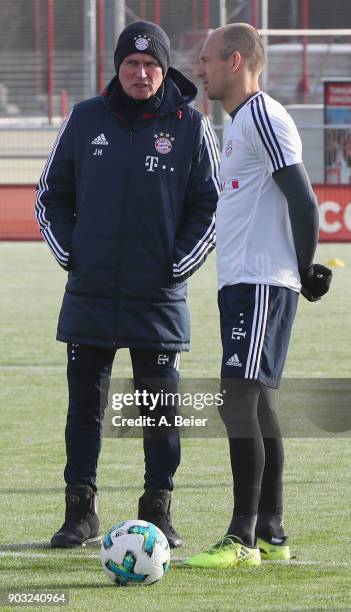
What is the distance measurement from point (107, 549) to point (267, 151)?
4.80ft

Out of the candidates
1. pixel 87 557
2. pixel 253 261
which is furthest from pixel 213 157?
pixel 87 557

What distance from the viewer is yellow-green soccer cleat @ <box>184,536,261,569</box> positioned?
16.5 ft

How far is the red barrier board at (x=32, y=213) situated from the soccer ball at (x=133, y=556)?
51.2ft

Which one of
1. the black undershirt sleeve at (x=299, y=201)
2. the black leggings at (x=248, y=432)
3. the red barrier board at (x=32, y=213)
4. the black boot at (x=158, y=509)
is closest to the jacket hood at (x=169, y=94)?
the black undershirt sleeve at (x=299, y=201)

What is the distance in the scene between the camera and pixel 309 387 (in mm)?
9422

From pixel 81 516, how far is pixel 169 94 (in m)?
1.65

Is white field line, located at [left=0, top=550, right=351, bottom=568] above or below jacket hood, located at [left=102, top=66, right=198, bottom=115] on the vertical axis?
below

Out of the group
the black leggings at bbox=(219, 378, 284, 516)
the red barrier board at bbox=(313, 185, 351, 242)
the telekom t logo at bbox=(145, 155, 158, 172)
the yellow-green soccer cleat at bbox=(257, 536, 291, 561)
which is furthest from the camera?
the red barrier board at bbox=(313, 185, 351, 242)

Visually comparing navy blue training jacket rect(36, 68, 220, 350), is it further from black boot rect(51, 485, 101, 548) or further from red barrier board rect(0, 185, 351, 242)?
red barrier board rect(0, 185, 351, 242)

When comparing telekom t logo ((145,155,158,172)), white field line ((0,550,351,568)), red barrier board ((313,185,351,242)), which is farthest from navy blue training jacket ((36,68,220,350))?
red barrier board ((313,185,351,242))

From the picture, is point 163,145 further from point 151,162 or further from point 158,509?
point 158,509

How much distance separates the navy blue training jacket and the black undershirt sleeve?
1.92 feet

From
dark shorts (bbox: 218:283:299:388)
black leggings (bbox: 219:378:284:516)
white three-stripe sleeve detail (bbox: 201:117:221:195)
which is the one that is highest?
white three-stripe sleeve detail (bbox: 201:117:221:195)

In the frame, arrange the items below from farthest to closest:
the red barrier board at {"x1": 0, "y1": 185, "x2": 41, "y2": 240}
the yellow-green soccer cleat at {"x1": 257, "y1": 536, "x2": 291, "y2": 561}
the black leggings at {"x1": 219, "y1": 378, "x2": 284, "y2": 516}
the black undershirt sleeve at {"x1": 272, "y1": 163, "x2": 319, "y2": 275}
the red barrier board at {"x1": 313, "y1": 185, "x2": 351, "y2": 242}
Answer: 1. the red barrier board at {"x1": 0, "y1": 185, "x2": 41, "y2": 240}
2. the red barrier board at {"x1": 313, "y1": 185, "x2": 351, "y2": 242}
3. the yellow-green soccer cleat at {"x1": 257, "y1": 536, "x2": 291, "y2": 561}
4. the black leggings at {"x1": 219, "y1": 378, "x2": 284, "y2": 516}
5. the black undershirt sleeve at {"x1": 272, "y1": 163, "x2": 319, "y2": 275}
